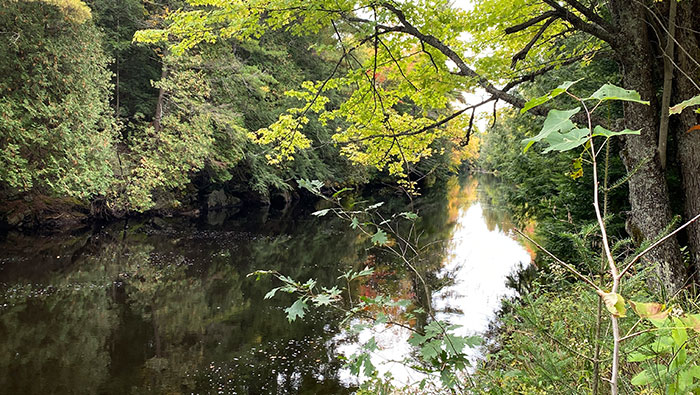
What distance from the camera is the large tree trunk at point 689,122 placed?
3936 millimetres

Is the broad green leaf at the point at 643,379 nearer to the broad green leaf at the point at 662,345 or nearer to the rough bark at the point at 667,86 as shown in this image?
the broad green leaf at the point at 662,345

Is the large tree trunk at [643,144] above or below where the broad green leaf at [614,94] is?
below

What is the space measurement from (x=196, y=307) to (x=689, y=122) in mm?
7205

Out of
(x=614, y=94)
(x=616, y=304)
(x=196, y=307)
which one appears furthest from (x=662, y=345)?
(x=196, y=307)

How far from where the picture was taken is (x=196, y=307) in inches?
274

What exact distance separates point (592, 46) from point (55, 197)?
14.8 m

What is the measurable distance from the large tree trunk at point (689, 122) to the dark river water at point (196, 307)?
2.46 metres

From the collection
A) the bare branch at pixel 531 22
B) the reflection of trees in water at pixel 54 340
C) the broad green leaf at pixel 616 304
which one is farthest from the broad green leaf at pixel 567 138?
the reflection of trees in water at pixel 54 340

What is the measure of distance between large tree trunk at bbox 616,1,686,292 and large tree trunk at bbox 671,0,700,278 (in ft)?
0.70

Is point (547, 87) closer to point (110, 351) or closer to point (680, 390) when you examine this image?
point (680, 390)

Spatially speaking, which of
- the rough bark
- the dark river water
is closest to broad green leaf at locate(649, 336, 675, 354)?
the dark river water

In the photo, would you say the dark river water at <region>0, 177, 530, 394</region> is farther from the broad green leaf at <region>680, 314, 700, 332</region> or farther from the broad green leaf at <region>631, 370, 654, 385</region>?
the broad green leaf at <region>680, 314, 700, 332</region>

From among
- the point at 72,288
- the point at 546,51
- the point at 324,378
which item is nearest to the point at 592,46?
the point at 546,51

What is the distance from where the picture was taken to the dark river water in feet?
15.4
